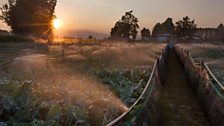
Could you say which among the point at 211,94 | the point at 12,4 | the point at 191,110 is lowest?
the point at 191,110

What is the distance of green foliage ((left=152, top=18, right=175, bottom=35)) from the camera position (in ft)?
461

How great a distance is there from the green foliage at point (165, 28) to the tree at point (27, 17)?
310ft

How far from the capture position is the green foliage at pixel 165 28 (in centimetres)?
14062

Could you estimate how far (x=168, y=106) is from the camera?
10188 mm

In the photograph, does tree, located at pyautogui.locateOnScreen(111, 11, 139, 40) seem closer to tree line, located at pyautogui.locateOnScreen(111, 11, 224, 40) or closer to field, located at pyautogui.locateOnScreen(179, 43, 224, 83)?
tree line, located at pyautogui.locateOnScreen(111, 11, 224, 40)

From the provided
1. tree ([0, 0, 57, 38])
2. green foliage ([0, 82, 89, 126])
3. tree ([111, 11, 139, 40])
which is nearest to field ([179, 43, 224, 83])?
green foliage ([0, 82, 89, 126])

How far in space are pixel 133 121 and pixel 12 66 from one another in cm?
1168

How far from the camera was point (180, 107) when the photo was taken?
33.8ft

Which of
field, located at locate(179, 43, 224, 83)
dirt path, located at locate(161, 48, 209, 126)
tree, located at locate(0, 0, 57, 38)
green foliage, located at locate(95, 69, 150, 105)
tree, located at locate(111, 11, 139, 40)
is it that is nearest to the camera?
dirt path, located at locate(161, 48, 209, 126)

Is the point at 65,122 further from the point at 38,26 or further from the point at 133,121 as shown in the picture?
the point at 38,26

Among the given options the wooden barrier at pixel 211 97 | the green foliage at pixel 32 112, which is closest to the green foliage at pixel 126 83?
the wooden barrier at pixel 211 97

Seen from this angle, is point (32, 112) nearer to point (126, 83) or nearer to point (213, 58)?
point (126, 83)

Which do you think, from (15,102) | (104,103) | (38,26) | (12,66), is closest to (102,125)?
(104,103)

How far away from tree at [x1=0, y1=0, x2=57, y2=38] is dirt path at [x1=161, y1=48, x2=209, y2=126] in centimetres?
3782
